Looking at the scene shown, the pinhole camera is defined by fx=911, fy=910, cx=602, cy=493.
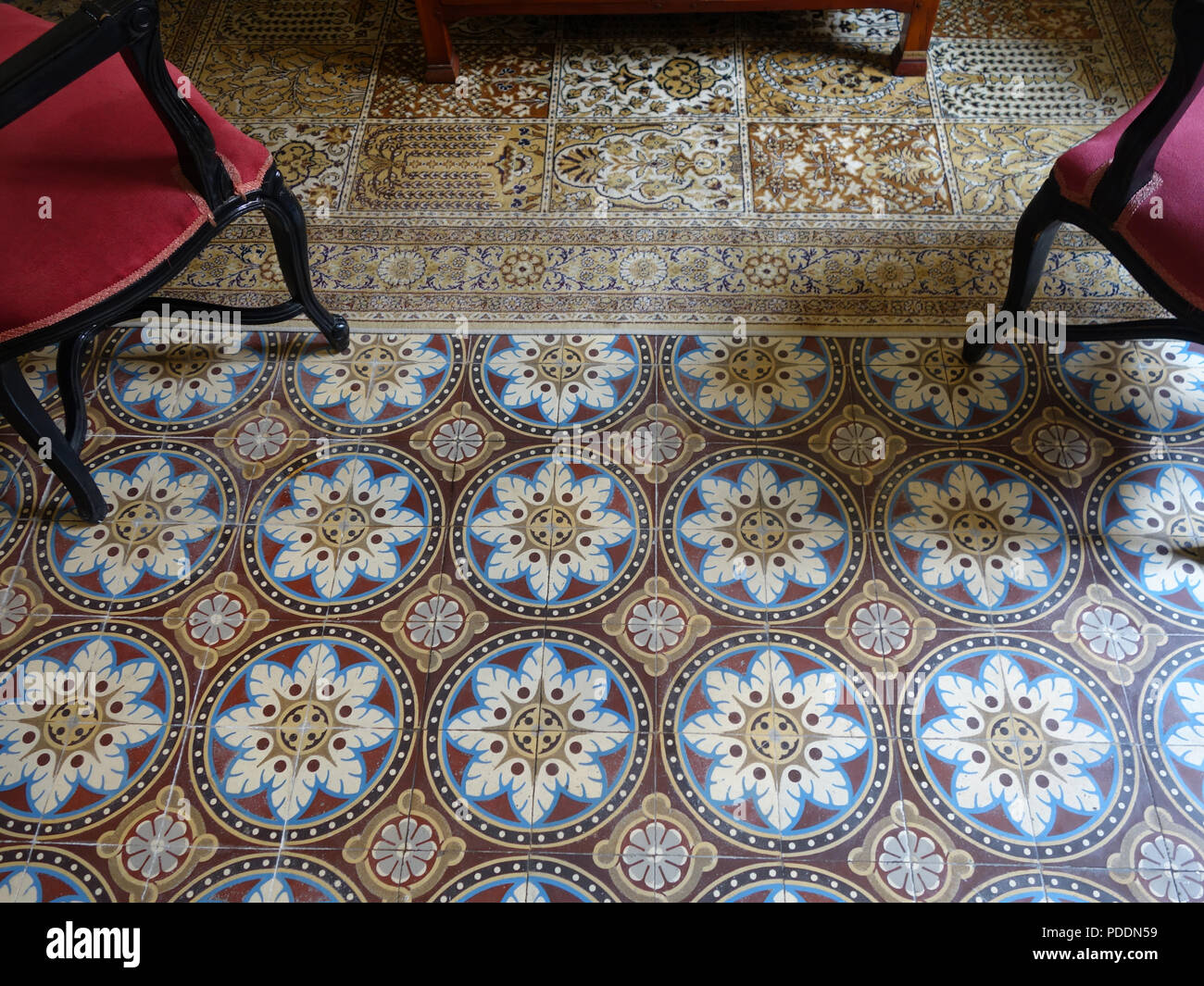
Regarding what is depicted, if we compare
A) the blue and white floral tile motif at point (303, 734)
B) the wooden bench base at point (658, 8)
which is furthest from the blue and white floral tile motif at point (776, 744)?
the wooden bench base at point (658, 8)

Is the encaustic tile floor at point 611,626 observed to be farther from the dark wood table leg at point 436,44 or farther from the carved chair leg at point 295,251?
the dark wood table leg at point 436,44

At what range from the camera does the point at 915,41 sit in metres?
2.01

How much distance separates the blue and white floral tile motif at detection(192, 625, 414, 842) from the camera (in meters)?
1.27

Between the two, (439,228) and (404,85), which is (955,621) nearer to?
(439,228)

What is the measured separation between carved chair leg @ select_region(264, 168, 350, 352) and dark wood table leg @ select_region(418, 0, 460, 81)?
27.2 inches

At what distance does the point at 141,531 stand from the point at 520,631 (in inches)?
26.0

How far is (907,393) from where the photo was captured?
161 cm

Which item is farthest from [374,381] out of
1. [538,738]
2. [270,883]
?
[270,883]

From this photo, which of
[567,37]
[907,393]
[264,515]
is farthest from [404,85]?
[907,393]

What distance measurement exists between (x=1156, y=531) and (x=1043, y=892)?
62 centimetres

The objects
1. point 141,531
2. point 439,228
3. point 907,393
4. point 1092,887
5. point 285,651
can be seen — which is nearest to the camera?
point 1092,887

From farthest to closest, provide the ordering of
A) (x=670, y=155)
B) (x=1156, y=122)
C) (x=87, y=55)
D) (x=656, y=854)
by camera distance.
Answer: (x=670, y=155) < (x=656, y=854) < (x=1156, y=122) < (x=87, y=55)

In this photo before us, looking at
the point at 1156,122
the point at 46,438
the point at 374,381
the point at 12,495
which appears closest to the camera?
the point at 1156,122

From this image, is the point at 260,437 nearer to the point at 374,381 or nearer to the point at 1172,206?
the point at 374,381
